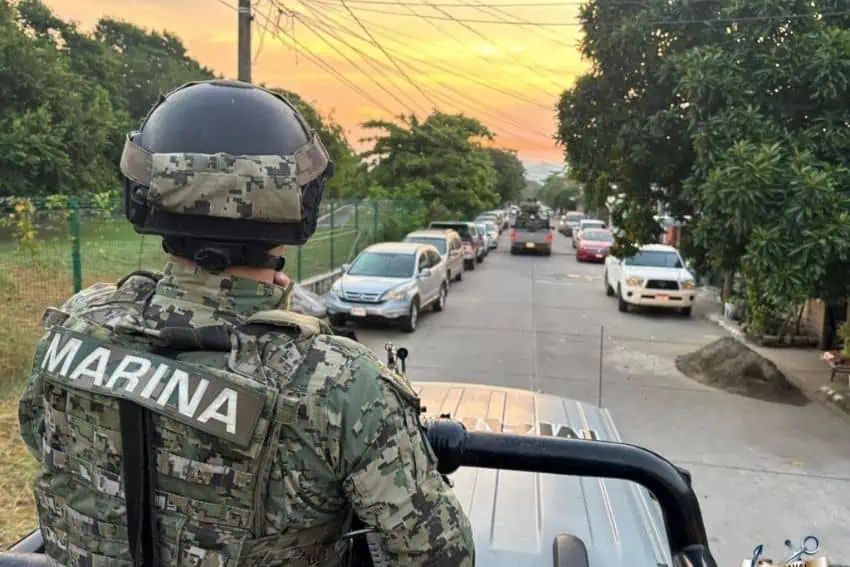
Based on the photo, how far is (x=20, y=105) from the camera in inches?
862

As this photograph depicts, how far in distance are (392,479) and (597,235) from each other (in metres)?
27.2

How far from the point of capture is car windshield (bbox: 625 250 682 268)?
15445mm

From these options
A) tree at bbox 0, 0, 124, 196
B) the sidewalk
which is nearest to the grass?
the sidewalk

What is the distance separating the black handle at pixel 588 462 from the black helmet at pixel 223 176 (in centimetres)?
55

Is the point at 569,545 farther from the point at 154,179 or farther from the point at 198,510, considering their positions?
the point at 154,179

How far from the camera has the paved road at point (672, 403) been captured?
17.6 feet

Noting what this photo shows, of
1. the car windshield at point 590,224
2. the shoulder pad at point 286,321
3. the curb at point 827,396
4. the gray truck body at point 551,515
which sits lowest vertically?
the curb at point 827,396

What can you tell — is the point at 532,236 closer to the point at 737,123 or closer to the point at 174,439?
the point at 737,123

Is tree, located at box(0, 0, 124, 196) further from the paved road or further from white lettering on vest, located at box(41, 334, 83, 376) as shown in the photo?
white lettering on vest, located at box(41, 334, 83, 376)

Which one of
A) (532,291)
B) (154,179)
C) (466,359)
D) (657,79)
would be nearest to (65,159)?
(532,291)

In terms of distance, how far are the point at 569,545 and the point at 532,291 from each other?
651 inches

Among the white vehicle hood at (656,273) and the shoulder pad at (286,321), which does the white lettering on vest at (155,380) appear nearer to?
the shoulder pad at (286,321)

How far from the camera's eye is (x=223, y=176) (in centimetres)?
123

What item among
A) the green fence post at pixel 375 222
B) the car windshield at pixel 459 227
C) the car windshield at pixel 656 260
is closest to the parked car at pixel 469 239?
the car windshield at pixel 459 227
